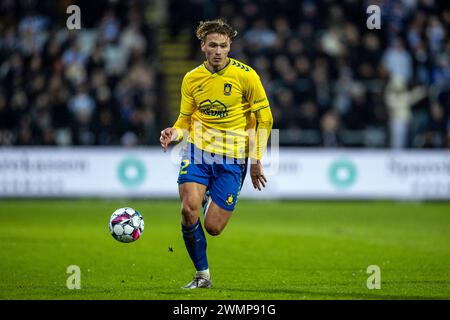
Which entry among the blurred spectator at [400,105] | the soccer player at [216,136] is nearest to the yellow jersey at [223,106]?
the soccer player at [216,136]

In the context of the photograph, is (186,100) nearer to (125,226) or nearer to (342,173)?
(125,226)

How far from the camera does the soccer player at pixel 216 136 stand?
898cm

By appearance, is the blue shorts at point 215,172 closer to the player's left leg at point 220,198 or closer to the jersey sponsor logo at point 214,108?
the player's left leg at point 220,198

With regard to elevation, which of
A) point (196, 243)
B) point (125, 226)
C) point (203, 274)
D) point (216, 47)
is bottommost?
point (203, 274)

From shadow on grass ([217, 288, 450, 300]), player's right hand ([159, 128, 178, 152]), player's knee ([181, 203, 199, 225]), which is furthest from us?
player's right hand ([159, 128, 178, 152])

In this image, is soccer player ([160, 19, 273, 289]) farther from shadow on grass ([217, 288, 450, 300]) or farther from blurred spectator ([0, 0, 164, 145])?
blurred spectator ([0, 0, 164, 145])

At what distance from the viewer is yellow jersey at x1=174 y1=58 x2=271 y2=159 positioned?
9.11 metres

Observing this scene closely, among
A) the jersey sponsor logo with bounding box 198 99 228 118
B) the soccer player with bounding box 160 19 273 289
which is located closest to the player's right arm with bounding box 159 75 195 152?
the soccer player with bounding box 160 19 273 289

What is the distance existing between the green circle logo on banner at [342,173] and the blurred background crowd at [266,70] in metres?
0.79

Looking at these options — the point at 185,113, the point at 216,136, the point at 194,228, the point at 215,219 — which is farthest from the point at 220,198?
the point at 185,113

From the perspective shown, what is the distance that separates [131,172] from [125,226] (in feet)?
36.9

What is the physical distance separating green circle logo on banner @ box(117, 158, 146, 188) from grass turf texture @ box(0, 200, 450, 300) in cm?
48

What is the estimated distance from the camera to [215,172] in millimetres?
9180
